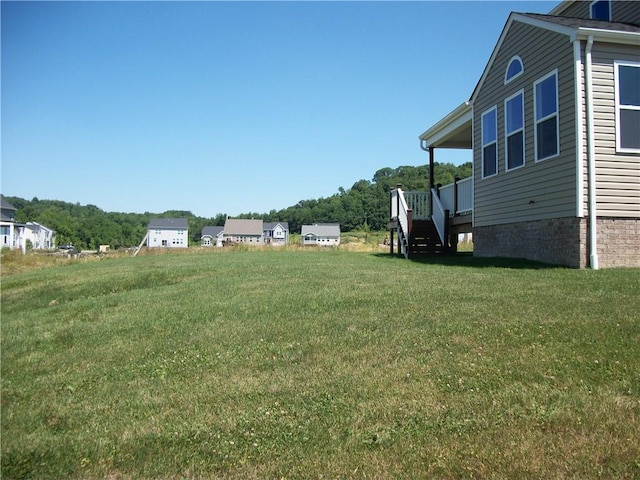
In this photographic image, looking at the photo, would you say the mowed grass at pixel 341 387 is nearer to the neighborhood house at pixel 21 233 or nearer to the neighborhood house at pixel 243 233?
the neighborhood house at pixel 21 233

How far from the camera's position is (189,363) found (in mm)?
4883

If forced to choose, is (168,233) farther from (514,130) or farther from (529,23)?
(529,23)

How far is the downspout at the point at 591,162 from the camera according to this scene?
9102mm

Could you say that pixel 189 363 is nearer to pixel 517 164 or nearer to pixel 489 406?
pixel 489 406

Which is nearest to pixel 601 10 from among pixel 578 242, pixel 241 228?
pixel 578 242

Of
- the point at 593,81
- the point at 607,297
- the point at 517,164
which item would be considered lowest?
the point at 607,297

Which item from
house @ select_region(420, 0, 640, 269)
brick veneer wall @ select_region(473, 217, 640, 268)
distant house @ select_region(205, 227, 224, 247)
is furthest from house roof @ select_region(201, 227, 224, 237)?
brick veneer wall @ select_region(473, 217, 640, 268)

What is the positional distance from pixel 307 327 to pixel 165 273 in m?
7.21

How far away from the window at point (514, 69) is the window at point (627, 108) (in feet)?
8.07

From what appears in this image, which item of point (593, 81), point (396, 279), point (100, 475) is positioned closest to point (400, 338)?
point (100, 475)

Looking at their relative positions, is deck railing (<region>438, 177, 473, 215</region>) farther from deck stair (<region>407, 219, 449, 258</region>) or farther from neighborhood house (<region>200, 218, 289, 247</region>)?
neighborhood house (<region>200, 218, 289, 247</region>)

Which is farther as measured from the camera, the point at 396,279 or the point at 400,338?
the point at 396,279

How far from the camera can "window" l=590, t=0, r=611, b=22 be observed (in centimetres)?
1210

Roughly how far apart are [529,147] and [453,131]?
192 inches
